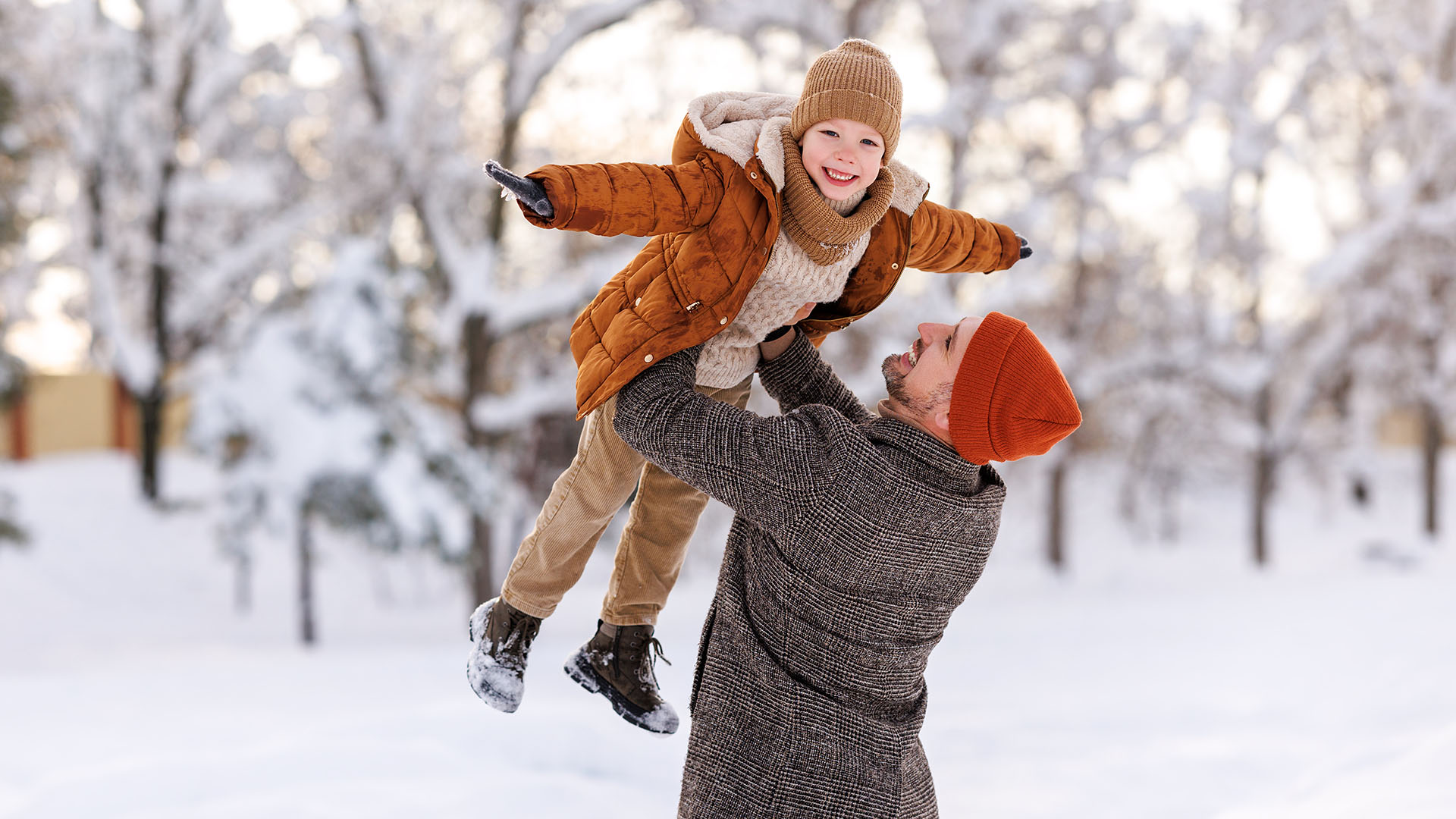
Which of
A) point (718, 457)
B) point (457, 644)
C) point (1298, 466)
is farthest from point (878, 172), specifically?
point (1298, 466)

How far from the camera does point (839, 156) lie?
2234mm

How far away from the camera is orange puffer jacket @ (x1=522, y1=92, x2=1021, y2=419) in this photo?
2020mm

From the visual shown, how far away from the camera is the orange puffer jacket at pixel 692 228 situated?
2.02m

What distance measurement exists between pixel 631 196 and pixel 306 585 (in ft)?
37.7

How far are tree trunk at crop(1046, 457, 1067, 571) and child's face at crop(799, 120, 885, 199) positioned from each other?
1395cm

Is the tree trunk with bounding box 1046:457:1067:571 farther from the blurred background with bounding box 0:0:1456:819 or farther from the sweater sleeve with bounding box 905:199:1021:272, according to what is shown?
the sweater sleeve with bounding box 905:199:1021:272

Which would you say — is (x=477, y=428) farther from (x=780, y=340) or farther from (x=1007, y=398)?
(x=1007, y=398)

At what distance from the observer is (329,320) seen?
11.2m

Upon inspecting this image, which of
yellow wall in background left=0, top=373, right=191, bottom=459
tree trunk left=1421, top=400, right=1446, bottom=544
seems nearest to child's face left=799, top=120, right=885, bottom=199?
tree trunk left=1421, top=400, right=1446, bottom=544

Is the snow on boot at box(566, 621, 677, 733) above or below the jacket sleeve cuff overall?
below

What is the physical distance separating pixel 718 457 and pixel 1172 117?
13.5m

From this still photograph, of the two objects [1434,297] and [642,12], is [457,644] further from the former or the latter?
[1434,297]

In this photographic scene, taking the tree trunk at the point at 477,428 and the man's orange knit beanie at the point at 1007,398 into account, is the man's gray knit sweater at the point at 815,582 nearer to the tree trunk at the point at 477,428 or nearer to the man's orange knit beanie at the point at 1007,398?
the man's orange knit beanie at the point at 1007,398

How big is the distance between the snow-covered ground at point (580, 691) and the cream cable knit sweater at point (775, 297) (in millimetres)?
2399
